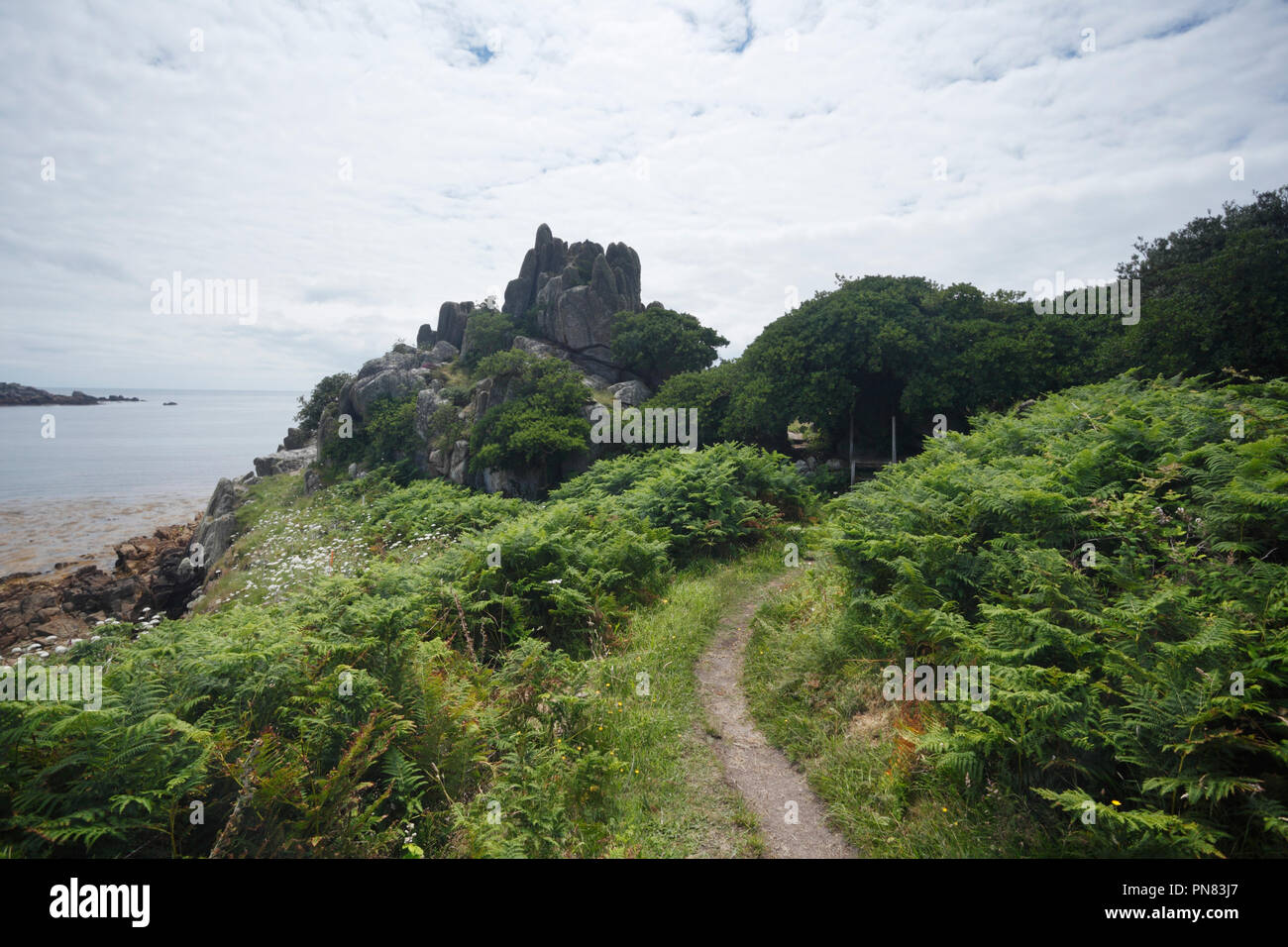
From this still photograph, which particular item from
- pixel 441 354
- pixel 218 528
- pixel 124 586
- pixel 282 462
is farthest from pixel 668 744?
pixel 441 354

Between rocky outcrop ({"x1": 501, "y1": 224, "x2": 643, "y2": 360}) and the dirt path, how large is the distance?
32686mm

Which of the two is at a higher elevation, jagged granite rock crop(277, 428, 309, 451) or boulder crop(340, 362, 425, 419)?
boulder crop(340, 362, 425, 419)

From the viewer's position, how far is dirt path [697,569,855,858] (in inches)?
195

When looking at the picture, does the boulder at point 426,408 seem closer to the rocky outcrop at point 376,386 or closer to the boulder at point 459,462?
the rocky outcrop at point 376,386

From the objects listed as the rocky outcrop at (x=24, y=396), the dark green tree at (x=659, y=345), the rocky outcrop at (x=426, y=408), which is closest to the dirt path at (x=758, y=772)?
the rocky outcrop at (x=426, y=408)

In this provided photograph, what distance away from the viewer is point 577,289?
128 feet

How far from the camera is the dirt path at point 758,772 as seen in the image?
4949 millimetres

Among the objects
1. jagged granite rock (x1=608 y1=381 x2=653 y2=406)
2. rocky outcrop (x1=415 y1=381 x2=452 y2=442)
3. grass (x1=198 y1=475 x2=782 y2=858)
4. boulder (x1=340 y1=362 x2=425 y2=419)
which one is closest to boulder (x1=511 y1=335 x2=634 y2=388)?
jagged granite rock (x1=608 y1=381 x2=653 y2=406)

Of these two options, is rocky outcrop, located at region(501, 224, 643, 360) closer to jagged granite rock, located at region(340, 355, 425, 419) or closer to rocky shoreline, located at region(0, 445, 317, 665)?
jagged granite rock, located at region(340, 355, 425, 419)

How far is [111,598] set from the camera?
22.2m

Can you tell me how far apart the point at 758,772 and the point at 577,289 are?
3710 centimetres

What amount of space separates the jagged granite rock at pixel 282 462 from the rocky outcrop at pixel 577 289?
730 inches
